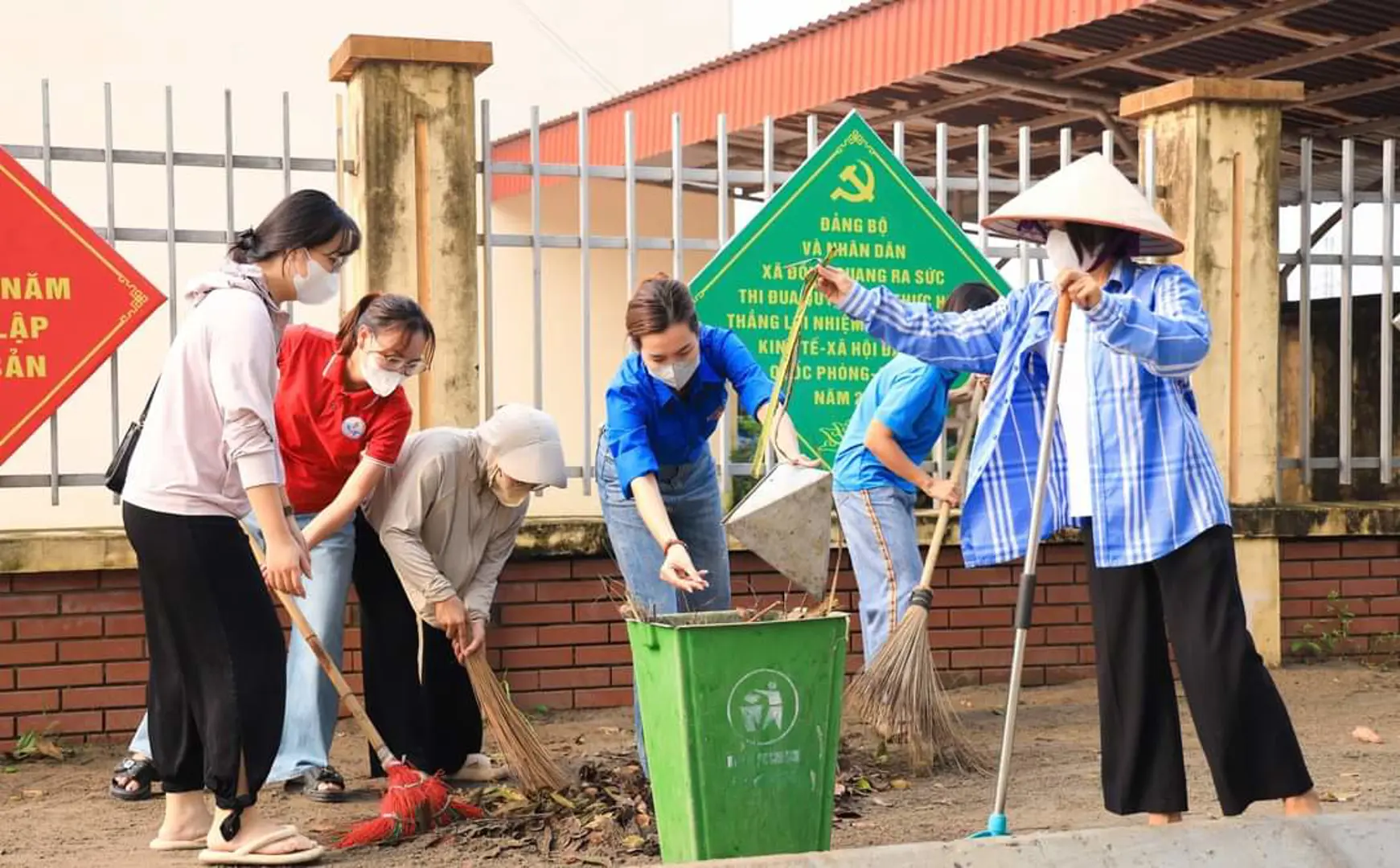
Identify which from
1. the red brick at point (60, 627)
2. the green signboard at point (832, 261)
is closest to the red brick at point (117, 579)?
the red brick at point (60, 627)

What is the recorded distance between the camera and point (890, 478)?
221 inches

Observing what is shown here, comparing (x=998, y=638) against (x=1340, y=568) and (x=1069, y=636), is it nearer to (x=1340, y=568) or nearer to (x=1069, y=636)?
(x=1069, y=636)

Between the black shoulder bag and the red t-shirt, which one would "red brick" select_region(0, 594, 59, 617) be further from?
the black shoulder bag

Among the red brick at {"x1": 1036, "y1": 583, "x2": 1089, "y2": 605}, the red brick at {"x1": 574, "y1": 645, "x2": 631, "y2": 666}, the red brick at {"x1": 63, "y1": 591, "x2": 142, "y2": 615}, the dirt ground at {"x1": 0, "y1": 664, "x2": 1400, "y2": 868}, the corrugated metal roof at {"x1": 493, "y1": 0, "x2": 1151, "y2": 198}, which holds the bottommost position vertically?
the dirt ground at {"x1": 0, "y1": 664, "x2": 1400, "y2": 868}

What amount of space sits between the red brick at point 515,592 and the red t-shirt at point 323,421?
1474 millimetres

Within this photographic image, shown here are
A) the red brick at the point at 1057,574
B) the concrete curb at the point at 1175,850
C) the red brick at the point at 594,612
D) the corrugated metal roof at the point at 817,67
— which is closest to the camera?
the concrete curb at the point at 1175,850

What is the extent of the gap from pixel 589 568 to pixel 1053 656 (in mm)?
2057

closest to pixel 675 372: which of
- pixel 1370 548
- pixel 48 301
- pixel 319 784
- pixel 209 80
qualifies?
pixel 319 784

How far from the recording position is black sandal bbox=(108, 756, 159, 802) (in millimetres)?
5242

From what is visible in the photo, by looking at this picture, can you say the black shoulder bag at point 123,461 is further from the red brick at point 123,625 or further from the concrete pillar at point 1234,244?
the concrete pillar at point 1234,244

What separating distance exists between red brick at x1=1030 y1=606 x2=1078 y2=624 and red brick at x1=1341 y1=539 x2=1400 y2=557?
1.30 metres

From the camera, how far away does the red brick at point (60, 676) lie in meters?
5.89

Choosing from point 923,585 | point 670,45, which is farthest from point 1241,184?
point 670,45

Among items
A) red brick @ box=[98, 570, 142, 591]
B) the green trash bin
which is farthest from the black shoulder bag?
red brick @ box=[98, 570, 142, 591]
